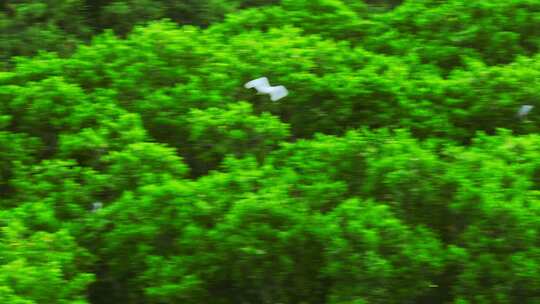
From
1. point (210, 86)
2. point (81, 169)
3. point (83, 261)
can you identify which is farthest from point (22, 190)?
point (210, 86)

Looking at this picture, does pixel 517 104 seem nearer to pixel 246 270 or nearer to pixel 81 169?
pixel 246 270

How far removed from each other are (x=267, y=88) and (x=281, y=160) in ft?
1.87

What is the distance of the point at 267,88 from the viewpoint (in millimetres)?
4664

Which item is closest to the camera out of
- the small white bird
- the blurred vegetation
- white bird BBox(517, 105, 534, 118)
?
the blurred vegetation

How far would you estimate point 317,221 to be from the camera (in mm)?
3697

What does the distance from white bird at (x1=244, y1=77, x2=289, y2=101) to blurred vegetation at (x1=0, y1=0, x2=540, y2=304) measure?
0.13ft

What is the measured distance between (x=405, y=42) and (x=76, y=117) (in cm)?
180

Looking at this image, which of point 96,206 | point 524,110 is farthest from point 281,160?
point 524,110

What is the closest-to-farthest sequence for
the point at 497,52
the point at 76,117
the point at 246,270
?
1. the point at 246,270
2. the point at 76,117
3. the point at 497,52

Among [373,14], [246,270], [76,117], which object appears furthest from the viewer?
[373,14]

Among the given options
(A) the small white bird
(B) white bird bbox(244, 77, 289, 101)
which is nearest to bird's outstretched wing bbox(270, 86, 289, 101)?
(B) white bird bbox(244, 77, 289, 101)

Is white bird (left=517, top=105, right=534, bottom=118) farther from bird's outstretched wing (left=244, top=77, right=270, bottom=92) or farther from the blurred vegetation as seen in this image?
bird's outstretched wing (left=244, top=77, right=270, bottom=92)

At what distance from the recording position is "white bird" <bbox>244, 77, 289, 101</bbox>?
463 centimetres

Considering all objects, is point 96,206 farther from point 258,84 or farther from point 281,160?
point 258,84
